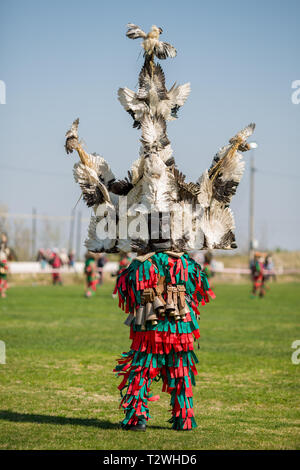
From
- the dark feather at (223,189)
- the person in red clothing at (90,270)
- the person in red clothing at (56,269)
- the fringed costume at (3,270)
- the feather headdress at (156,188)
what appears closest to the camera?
the feather headdress at (156,188)

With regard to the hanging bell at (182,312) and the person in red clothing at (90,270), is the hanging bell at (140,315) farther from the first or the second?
the person in red clothing at (90,270)

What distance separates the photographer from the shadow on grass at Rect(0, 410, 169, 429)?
25.6 feet

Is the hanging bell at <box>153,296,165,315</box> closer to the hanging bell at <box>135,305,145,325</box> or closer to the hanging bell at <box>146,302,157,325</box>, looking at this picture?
the hanging bell at <box>146,302,157,325</box>

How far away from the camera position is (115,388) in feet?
34.0

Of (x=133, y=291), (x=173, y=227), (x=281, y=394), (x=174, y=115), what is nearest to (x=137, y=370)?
(x=133, y=291)

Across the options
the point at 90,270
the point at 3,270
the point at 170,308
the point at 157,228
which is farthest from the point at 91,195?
the point at 90,270

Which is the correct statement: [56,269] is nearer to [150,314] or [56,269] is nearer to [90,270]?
[90,270]

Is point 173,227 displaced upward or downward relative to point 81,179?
downward

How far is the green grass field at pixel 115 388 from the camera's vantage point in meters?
7.16

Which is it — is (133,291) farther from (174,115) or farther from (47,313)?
(47,313)

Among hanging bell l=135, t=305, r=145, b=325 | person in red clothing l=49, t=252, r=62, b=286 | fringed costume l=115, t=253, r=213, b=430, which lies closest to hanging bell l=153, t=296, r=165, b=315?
fringed costume l=115, t=253, r=213, b=430

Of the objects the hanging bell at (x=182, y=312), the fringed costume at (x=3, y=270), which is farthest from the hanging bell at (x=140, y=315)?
the fringed costume at (x=3, y=270)
